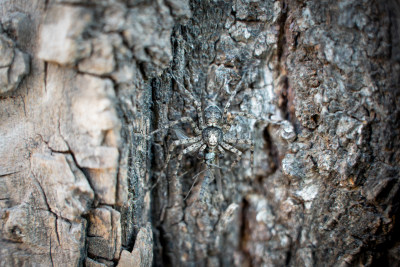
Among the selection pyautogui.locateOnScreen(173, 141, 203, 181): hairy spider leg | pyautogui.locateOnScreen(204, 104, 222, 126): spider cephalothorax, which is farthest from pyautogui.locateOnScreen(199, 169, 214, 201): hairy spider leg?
pyautogui.locateOnScreen(204, 104, 222, 126): spider cephalothorax

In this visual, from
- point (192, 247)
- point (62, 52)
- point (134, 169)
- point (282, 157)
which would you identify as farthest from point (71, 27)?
point (192, 247)

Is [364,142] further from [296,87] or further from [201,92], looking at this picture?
[201,92]

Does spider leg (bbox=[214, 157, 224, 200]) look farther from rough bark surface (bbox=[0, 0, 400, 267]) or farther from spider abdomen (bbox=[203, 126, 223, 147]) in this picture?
spider abdomen (bbox=[203, 126, 223, 147])

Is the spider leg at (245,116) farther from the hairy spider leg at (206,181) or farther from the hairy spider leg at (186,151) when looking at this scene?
the hairy spider leg at (206,181)

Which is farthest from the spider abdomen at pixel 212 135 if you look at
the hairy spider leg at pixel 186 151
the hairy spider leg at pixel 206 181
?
the hairy spider leg at pixel 206 181

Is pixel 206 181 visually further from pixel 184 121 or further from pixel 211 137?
pixel 184 121

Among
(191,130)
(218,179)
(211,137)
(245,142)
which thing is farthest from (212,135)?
(218,179)
